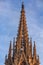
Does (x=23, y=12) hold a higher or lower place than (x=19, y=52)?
higher

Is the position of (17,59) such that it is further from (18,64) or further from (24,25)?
(24,25)

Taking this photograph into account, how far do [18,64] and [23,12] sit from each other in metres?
9.70

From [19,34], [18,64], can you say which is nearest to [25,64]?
[18,64]

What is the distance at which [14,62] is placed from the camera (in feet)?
197

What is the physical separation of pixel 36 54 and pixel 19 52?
2.71 meters

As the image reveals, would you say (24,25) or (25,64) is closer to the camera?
(25,64)

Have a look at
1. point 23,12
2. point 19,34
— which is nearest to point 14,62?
point 19,34

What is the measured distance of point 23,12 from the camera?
65.4 m

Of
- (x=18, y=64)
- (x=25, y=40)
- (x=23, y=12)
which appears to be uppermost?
(x=23, y=12)

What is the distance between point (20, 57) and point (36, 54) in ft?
8.76

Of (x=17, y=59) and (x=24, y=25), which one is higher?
(x=24, y=25)

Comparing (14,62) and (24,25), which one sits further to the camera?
(24,25)

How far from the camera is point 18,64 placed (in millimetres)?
60094

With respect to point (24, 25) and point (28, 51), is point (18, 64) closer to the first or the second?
point (28, 51)
